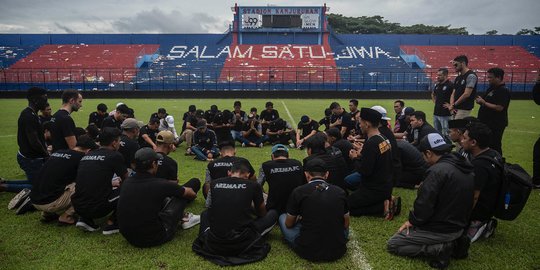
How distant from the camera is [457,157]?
4.54 metres

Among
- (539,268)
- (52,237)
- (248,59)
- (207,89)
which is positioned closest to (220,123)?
(52,237)

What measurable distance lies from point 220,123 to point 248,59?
35.3m

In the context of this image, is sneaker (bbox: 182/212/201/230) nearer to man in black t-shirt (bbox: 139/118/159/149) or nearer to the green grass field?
the green grass field

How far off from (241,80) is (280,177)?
3271 cm

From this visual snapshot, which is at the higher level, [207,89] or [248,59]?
[248,59]

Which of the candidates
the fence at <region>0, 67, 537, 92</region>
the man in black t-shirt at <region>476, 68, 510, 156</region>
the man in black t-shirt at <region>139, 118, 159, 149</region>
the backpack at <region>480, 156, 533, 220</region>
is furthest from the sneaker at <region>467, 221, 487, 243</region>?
the fence at <region>0, 67, 537, 92</region>

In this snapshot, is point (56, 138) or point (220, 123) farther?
point (220, 123)

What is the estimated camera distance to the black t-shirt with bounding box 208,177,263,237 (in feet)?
14.5

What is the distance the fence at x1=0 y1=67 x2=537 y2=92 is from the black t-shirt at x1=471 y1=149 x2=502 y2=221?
29808 millimetres

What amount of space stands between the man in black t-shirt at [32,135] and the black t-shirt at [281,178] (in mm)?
4436

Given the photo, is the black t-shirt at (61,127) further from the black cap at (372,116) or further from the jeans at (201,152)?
the black cap at (372,116)

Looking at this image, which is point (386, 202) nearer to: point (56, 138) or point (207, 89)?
point (56, 138)

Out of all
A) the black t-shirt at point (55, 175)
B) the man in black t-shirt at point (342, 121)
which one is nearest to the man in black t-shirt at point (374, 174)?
the man in black t-shirt at point (342, 121)

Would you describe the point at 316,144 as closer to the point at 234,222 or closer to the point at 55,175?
the point at 234,222
